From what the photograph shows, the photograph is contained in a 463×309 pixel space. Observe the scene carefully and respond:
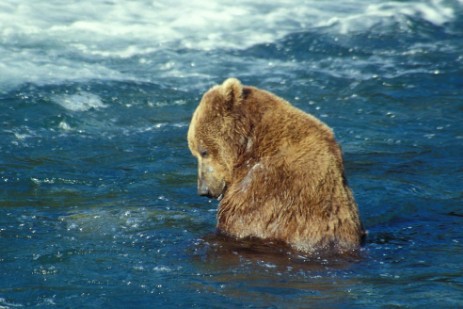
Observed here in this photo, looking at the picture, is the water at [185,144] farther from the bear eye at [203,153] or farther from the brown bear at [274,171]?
the bear eye at [203,153]

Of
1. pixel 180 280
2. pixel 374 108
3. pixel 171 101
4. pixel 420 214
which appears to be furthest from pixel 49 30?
pixel 180 280

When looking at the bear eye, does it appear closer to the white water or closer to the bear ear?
the bear ear

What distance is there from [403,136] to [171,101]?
11.1 ft

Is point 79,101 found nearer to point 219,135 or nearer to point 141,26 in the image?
point 141,26

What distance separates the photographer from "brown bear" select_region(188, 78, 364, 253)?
7.26 meters

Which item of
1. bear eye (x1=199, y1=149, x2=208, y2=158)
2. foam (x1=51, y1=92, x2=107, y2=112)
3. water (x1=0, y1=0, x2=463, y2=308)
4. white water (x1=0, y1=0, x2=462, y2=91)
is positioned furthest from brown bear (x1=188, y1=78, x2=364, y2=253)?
white water (x1=0, y1=0, x2=462, y2=91)

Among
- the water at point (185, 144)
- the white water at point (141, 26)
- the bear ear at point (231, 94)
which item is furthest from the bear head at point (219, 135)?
the white water at point (141, 26)

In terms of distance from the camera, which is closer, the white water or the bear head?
the bear head

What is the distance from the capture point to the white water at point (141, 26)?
48.0ft

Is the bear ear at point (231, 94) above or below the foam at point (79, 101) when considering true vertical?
above

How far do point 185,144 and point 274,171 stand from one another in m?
4.43

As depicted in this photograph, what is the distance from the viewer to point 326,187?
23.7 feet

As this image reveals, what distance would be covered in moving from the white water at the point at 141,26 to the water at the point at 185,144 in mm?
57

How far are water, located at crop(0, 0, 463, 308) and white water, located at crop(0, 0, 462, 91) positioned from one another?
0.19ft
